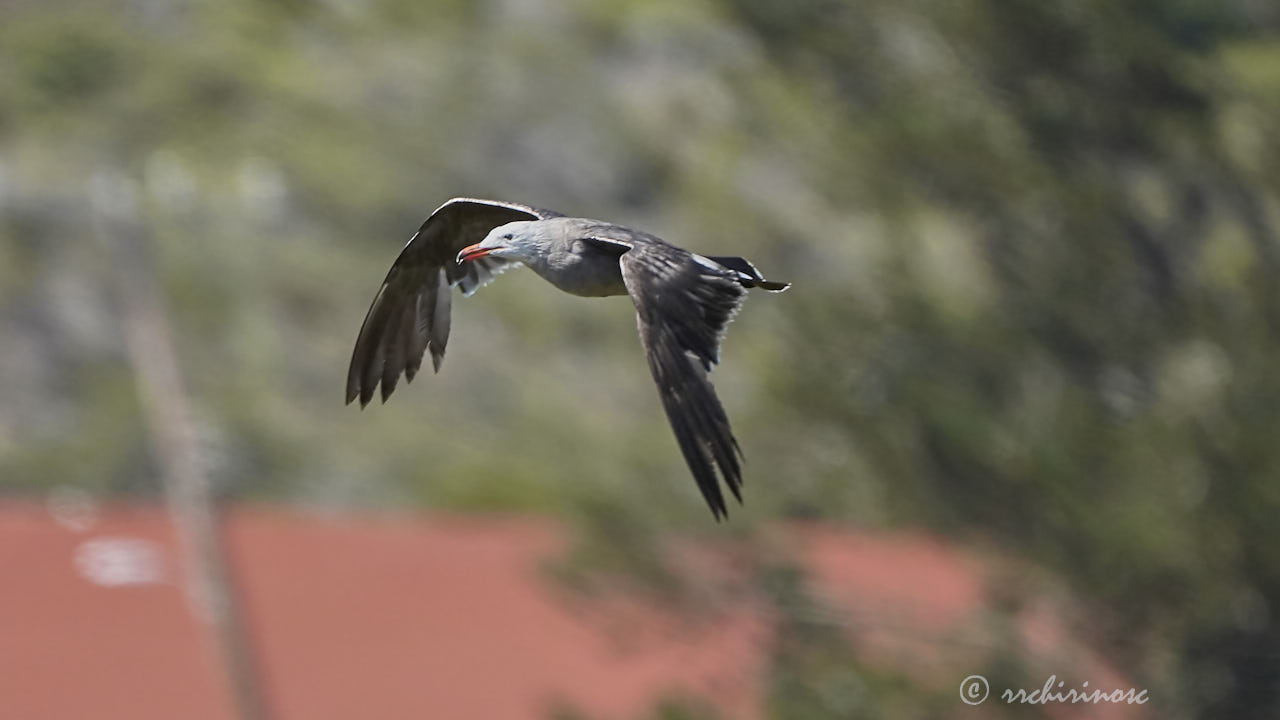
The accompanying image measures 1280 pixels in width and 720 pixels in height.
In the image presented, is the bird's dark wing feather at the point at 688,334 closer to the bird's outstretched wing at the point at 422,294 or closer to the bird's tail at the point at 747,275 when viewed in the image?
the bird's tail at the point at 747,275

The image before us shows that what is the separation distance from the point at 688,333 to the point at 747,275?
45cm

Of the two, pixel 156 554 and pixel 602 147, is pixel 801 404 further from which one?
pixel 602 147

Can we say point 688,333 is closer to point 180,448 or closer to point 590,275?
point 590,275

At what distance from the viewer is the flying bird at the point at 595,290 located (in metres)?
5.17

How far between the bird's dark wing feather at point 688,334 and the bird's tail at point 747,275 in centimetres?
5

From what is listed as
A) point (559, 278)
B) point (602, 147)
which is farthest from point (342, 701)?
point (602, 147)

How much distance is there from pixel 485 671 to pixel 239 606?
3.01 metres

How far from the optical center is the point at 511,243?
19.6 ft

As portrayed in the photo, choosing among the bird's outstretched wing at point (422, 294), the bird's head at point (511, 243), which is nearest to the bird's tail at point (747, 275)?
the bird's head at point (511, 243)

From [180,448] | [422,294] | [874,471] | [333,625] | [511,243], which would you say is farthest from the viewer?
[333,625]

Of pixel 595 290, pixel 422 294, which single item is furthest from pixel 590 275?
pixel 422 294

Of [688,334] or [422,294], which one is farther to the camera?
[422,294]

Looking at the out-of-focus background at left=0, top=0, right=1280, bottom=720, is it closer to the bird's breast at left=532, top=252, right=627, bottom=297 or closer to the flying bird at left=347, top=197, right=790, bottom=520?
the flying bird at left=347, top=197, right=790, bottom=520

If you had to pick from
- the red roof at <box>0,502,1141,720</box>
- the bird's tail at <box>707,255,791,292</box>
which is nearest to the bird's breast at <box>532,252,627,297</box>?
the bird's tail at <box>707,255,791,292</box>
